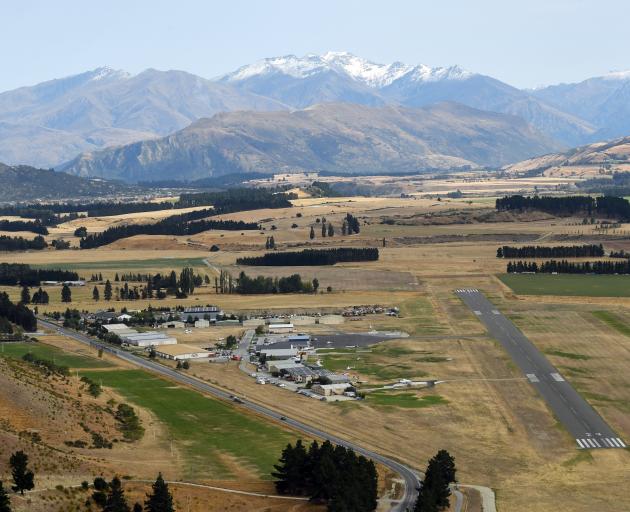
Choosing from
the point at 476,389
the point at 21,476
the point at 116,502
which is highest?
the point at 21,476

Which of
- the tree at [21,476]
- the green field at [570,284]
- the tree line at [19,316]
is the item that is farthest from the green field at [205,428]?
the green field at [570,284]

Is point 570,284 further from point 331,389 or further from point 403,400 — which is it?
point 331,389

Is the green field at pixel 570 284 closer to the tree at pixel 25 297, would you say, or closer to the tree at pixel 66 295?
the tree at pixel 66 295

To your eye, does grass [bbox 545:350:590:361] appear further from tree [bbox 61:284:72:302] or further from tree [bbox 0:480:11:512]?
tree [bbox 61:284:72:302]

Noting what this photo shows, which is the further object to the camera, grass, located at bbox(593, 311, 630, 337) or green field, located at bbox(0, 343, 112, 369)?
grass, located at bbox(593, 311, 630, 337)

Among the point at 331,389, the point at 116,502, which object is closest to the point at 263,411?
the point at 331,389

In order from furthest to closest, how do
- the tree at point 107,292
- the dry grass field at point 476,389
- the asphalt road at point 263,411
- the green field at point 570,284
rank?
the tree at point 107,292, the green field at point 570,284, the dry grass field at point 476,389, the asphalt road at point 263,411

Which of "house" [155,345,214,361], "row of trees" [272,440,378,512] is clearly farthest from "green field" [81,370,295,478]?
"house" [155,345,214,361]
